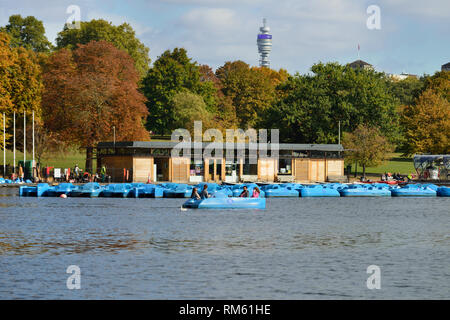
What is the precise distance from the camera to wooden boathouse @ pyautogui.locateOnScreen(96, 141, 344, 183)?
10069 cm

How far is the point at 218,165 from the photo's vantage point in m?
109

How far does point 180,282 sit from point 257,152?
76105 mm

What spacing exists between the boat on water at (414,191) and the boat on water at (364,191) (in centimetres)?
108

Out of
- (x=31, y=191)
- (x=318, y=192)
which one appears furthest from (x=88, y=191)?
(x=318, y=192)

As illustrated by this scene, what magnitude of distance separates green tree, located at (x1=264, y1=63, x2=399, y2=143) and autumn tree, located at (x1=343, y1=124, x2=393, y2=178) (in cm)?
388

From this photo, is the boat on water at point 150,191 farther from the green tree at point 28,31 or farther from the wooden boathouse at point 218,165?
the green tree at point 28,31

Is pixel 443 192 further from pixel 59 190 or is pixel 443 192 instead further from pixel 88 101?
pixel 88 101

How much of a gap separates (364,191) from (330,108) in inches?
1392

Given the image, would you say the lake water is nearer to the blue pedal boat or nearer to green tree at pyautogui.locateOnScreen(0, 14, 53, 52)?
the blue pedal boat

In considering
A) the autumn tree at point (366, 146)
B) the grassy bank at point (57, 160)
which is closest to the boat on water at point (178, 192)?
the autumn tree at point (366, 146)

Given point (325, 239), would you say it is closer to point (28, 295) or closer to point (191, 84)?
point (28, 295)

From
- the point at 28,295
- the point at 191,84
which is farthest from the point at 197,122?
the point at 28,295

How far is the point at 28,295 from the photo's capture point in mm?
29266

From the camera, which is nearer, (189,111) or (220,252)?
(220,252)
